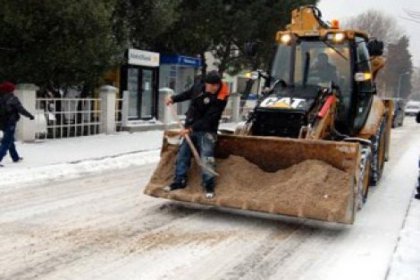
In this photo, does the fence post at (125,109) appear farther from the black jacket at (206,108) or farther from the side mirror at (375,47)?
the black jacket at (206,108)

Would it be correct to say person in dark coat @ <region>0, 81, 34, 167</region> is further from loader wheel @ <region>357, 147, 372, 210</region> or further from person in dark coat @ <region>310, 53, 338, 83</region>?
loader wheel @ <region>357, 147, 372, 210</region>

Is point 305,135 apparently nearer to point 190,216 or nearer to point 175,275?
point 190,216

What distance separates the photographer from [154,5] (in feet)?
57.0

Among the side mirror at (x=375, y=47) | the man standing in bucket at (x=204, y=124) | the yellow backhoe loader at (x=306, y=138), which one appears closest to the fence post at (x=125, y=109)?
the yellow backhoe loader at (x=306, y=138)

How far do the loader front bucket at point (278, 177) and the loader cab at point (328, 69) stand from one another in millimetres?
1459

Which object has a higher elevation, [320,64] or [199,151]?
[320,64]

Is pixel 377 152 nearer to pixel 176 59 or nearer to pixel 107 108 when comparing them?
pixel 107 108

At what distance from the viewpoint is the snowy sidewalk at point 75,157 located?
982 cm

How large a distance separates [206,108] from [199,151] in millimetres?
538

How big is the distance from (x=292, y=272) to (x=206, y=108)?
2761 millimetres

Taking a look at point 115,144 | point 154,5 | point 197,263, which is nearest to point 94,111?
point 115,144

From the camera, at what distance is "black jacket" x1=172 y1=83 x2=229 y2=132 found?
290 inches

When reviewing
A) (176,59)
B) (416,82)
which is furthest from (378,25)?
(176,59)

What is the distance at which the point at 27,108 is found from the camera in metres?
13.5
